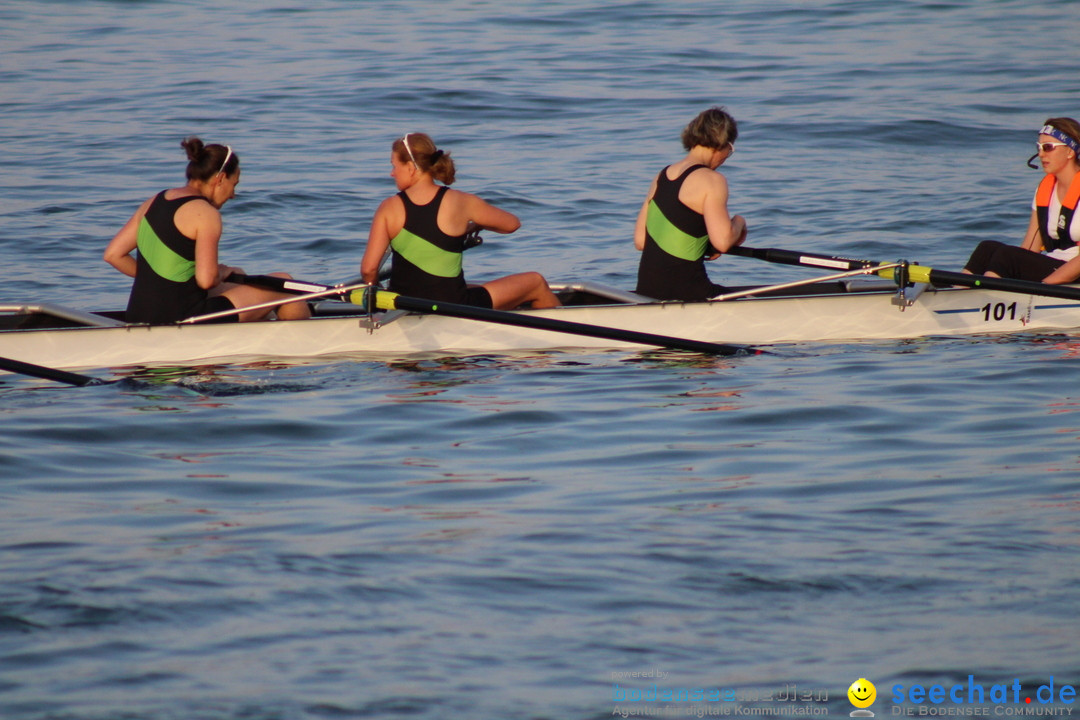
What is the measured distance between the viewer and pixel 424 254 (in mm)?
7133

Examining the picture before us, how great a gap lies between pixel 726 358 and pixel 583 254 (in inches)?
154

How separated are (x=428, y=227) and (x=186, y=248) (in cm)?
124

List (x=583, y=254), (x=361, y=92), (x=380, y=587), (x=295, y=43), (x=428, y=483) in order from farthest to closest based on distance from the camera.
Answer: (x=295, y=43), (x=361, y=92), (x=583, y=254), (x=428, y=483), (x=380, y=587)

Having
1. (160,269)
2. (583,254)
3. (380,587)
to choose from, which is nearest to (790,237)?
(583,254)

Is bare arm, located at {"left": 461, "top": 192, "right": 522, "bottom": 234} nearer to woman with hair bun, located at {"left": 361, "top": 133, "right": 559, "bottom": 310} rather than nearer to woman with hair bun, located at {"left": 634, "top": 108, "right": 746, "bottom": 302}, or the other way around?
woman with hair bun, located at {"left": 361, "top": 133, "right": 559, "bottom": 310}

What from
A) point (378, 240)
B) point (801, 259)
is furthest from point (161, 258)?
point (801, 259)

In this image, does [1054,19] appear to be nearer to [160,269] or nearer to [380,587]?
[160,269]

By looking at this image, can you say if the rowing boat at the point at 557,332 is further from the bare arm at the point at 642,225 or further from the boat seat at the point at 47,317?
the bare arm at the point at 642,225

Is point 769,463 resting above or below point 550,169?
below

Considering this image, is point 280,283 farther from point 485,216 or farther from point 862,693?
point 862,693

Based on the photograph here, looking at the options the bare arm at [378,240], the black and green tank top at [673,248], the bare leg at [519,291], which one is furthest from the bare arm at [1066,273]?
the bare arm at [378,240]

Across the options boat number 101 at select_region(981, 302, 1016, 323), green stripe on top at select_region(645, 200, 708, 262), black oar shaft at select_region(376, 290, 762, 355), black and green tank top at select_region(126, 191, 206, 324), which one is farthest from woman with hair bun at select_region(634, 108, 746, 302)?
black and green tank top at select_region(126, 191, 206, 324)

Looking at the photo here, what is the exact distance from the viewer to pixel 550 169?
13.9 metres

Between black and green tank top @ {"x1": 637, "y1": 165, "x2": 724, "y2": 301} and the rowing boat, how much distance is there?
0.51 ft
